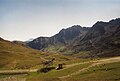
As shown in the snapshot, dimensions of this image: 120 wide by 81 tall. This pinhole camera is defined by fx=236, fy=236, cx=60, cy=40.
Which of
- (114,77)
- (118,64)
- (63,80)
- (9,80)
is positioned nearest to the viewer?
(114,77)

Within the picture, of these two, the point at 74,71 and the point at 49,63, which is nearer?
the point at 74,71

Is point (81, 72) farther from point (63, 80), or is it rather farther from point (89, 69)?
point (63, 80)

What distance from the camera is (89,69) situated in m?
77.6

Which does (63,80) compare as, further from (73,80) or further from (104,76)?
(104,76)

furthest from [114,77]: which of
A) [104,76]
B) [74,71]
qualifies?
[74,71]

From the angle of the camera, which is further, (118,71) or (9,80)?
(9,80)

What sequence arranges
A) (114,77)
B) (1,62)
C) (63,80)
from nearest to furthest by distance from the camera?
(114,77) < (63,80) < (1,62)

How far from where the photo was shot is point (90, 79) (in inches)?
2452

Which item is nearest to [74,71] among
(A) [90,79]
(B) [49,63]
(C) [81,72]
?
(C) [81,72]

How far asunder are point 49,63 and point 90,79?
58164 mm

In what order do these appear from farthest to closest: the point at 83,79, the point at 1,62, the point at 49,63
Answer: the point at 1,62
the point at 49,63
the point at 83,79

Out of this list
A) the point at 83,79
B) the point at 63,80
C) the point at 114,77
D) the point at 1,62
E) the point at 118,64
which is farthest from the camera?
the point at 1,62

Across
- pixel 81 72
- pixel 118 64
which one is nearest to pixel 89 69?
pixel 81 72

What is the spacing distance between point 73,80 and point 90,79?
5.40 meters
